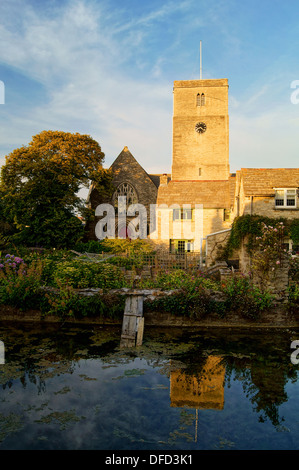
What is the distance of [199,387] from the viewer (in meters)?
6.43

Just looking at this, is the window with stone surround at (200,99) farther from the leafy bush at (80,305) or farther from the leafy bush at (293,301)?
the leafy bush at (80,305)

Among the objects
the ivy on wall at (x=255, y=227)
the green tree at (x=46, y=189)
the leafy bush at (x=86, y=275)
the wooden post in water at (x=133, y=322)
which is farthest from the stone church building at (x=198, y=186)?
the wooden post in water at (x=133, y=322)

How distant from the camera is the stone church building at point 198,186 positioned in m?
18.6

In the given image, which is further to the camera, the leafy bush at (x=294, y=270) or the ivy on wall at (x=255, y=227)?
the ivy on wall at (x=255, y=227)

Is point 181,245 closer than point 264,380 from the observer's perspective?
No

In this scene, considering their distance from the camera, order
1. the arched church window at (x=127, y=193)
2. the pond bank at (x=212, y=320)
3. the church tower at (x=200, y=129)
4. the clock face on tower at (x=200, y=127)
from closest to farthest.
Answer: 1. the pond bank at (x=212, y=320)
2. the arched church window at (x=127, y=193)
3. the church tower at (x=200, y=129)
4. the clock face on tower at (x=200, y=127)

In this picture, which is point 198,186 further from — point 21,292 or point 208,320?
point 21,292

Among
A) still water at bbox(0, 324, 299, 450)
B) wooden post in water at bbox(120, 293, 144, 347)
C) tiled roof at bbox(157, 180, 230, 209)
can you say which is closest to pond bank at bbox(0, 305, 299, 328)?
wooden post in water at bbox(120, 293, 144, 347)

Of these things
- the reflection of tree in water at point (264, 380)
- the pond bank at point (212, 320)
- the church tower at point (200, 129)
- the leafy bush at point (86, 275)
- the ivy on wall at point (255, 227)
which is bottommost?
the reflection of tree in water at point (264, 380)

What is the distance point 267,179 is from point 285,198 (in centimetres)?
163

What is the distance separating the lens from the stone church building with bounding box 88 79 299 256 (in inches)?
734

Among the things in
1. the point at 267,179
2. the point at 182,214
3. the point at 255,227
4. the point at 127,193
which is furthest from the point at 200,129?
the point at 255,227

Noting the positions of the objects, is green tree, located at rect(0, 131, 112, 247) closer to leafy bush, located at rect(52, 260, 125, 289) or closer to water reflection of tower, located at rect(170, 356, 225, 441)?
leafy bush, located at rect(52, 260, 125, 289)
